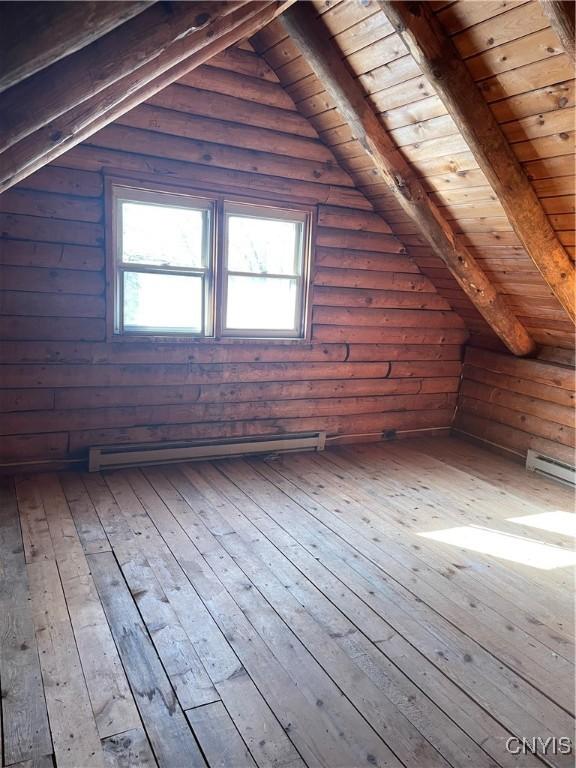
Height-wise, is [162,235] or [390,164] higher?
[390,164]

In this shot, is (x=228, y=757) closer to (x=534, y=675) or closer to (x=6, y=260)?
(x=534, y=675)

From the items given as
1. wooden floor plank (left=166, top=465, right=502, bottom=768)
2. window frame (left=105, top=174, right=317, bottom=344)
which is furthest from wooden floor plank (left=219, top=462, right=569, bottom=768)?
window frame (left=105, top=174, right=317, bottom=344)

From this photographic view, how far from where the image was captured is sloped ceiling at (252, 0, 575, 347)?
2.55 m

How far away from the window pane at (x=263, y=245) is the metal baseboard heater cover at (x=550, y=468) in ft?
8.32

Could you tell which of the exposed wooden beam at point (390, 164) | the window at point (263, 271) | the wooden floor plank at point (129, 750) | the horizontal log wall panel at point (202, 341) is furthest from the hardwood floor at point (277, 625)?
the exposed wooden beam at point (390, 164)

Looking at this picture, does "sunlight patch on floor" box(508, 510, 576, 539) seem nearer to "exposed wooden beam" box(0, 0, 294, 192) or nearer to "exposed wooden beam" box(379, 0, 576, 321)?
"exposed wooden beam" box(379, 0, 576, 321)

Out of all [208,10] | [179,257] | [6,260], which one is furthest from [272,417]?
[208,10]

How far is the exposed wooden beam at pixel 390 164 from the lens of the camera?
306 cm

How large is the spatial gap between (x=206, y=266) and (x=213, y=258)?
0.27 feet

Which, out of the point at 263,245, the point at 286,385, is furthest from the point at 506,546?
the point at 263,245

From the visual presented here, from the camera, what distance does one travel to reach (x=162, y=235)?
388cm

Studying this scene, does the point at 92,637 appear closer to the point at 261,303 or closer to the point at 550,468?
the point at 261,303

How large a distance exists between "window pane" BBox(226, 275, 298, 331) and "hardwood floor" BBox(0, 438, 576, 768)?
1318 mm

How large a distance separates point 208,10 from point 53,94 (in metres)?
0.62
